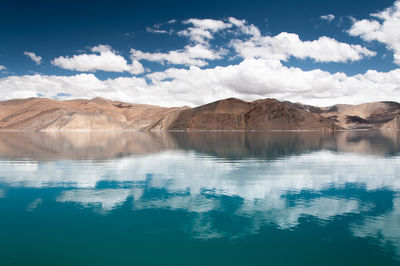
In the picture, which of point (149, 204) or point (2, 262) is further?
point (149, 204)

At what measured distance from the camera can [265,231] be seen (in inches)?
460

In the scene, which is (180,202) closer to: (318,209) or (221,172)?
(318,209)

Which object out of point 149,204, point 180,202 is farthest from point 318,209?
point 149,204

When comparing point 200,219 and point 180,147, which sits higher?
point 180,147

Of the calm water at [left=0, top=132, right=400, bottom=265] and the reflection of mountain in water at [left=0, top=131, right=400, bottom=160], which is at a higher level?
the reflection of mountain in water at [left=0, top=131, right=400, bottom=160]

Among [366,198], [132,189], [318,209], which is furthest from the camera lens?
[132,189]

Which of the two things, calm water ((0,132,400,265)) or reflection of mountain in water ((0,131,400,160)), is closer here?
calm water ((0,132,400,265))

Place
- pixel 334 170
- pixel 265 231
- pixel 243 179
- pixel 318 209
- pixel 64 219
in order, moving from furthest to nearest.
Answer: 1. pixel 334 170
2. pixel 243 179
3. pixel 318 209
4. pixel 64 219
5. pixel 265 231

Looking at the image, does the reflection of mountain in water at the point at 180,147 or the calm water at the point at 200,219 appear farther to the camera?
the reflection of mountain in water at the point at 180,147

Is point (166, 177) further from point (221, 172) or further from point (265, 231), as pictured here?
point (265, 231)

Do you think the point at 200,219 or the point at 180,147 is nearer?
the point at 200,219

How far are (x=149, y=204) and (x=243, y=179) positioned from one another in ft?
25.5

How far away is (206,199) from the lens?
52.8 feet

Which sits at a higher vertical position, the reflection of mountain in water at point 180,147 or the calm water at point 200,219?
the reflection of mountain in water at point 180,147
